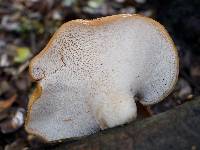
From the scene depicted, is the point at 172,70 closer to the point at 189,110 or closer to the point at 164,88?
the point at 164,88

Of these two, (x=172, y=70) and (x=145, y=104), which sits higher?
(x=172, y=70)

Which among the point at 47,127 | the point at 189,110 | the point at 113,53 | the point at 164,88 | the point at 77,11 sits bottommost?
the point at 77,11

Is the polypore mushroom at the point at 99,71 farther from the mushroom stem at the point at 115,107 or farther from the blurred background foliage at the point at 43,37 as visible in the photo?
the blurred background foliage at the point at 43,37

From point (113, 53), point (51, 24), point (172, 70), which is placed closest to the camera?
point (113, 53)

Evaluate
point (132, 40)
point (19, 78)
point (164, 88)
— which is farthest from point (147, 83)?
point (19, 78)

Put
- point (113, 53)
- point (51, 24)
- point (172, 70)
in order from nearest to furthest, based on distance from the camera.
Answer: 1. point (113, 53)
2. point (172, 70)
3. point (51, 24)

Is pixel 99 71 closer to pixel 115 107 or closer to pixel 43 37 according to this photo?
pixel 115 107
